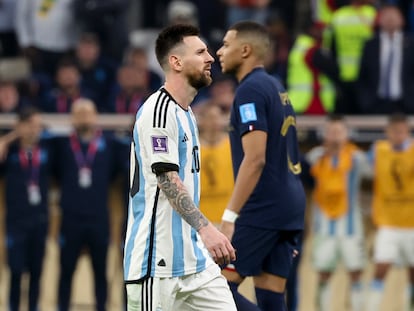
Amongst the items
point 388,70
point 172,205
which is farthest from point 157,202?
point 388,70

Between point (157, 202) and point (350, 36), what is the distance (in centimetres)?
719

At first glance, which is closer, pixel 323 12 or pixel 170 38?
pixel 170 38

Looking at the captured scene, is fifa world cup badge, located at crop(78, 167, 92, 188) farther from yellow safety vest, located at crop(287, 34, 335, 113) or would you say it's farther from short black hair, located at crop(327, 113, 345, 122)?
yellow safety vest, located at crop(287, 34, 335, 113)

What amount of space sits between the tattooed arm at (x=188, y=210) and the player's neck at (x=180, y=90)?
0.42 metres

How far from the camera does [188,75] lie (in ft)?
22.8

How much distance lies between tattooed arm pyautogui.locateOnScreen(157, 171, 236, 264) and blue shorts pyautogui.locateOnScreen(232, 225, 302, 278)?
1503 millimetres

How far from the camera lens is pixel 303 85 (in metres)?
13.6

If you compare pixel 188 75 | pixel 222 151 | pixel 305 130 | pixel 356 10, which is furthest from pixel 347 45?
pixel 188 75

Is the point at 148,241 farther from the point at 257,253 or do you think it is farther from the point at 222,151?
the point at 222,151

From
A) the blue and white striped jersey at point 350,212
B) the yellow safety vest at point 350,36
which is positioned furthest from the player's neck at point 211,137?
the yellow safety vest at point 350,36

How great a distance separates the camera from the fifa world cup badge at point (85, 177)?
12.1m

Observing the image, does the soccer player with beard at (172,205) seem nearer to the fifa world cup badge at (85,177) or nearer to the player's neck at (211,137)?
the player's neck at (211,137)

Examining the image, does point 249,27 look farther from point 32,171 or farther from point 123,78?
point 123,78

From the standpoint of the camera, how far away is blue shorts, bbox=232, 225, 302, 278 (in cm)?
823
